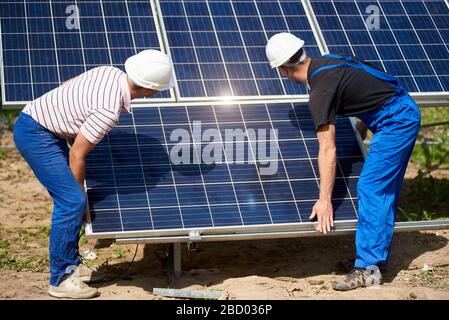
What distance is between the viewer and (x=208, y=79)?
8766mm

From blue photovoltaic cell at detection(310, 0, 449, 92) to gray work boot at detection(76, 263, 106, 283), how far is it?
137 inches

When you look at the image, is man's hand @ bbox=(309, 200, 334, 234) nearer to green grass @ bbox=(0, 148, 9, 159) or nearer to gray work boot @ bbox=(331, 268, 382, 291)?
gray work boot @ bbox=(331, 268, 382, 291)

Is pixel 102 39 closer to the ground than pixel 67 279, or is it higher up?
higher up

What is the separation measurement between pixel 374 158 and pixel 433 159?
16.4ft

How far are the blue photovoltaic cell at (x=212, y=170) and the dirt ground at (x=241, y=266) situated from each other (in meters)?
0.66

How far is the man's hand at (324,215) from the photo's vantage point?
767cm

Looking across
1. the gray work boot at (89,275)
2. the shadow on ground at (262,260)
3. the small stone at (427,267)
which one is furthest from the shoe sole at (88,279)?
the small stone at (427,267)

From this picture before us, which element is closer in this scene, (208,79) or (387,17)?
(208,79)

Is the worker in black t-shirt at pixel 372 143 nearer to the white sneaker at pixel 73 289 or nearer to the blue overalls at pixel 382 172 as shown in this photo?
the blue overalls at pixel 382 172

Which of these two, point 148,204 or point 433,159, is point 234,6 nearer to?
point 148,204

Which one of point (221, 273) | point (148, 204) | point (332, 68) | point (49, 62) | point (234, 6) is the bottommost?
point (221, 273)

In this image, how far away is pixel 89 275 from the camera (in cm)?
812

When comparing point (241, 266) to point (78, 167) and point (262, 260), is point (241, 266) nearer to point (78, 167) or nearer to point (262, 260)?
point (262, 260)

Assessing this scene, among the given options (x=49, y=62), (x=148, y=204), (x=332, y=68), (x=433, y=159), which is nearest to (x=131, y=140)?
(x=148, y=204)
